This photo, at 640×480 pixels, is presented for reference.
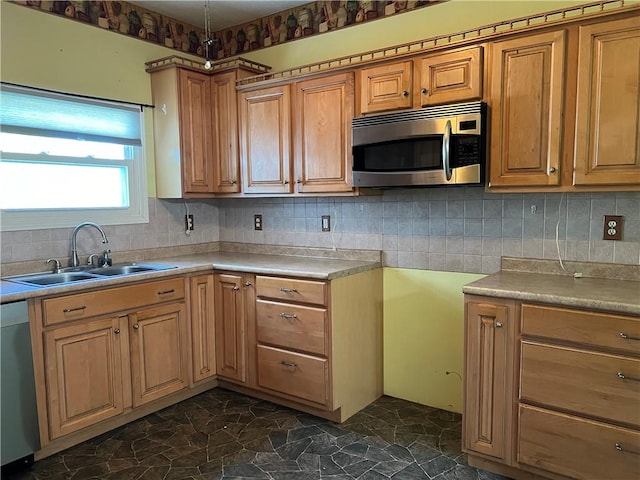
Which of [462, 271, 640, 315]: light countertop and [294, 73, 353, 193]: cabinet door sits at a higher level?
[294, 73, 353, 193]: cabinet door

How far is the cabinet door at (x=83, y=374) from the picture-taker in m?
2.40

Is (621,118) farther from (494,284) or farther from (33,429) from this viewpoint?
(33,429)

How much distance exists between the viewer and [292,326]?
9.32 ft

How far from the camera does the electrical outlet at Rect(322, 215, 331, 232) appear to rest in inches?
132

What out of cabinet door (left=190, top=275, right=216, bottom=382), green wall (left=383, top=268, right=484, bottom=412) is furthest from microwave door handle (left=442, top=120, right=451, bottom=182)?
cabinet door (left=190, top=275, right=216, bottom=382)

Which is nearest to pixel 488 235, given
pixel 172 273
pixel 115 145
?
pixel 172 273

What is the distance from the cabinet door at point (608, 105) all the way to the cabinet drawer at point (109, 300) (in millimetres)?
2386

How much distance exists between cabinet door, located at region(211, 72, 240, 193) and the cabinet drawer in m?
0.88

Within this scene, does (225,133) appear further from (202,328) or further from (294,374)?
(294,374)

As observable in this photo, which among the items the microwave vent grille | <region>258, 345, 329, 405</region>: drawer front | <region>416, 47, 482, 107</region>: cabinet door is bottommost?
<region>258, 345, 329, 405</region>: drawer front

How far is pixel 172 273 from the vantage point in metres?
2.96

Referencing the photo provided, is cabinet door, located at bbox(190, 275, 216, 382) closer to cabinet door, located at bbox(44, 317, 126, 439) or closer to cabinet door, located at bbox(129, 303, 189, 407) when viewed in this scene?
cabinet door, located at bbox(129, 303, 189, 407)

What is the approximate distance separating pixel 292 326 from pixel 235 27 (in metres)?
2.50

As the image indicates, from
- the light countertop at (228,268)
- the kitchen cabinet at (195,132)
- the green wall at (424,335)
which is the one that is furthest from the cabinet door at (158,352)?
the green wall at (424,335)
